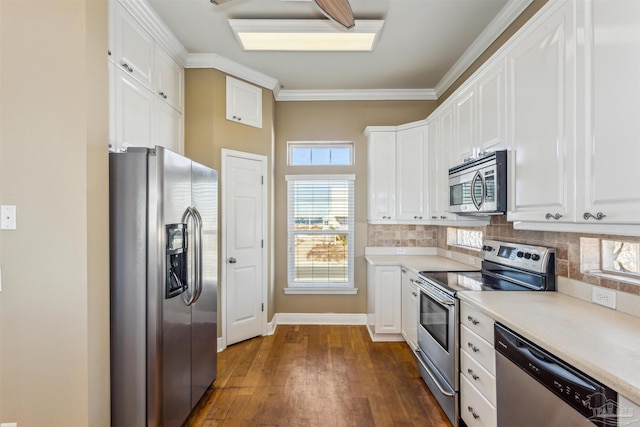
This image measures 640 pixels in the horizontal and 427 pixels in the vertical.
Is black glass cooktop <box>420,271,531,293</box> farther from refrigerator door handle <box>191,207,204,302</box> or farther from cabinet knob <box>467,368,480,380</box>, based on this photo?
refrigerator door handle <box>191,207,204,302</box>

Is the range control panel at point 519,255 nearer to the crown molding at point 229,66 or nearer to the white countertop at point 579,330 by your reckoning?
the white countertop at point 579,330

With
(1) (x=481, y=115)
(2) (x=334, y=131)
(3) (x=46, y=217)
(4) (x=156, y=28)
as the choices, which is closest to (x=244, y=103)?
(4) (x=156, y=28)

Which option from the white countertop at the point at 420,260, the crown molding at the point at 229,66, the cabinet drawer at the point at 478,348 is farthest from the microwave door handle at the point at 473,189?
the crown molding at the point at 229,66

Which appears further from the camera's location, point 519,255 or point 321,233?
point 321,233

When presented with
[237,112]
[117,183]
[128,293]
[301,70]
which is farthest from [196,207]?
[301,70]

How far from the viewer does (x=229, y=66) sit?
10.4ft

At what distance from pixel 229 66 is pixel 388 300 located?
305cm

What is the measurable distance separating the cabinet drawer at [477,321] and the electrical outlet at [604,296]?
22.9 inches

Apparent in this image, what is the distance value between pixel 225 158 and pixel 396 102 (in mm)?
2322

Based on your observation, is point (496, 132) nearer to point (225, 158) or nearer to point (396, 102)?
point (396, 102)

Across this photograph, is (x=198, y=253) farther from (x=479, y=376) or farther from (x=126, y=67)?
(x=479, y=376)

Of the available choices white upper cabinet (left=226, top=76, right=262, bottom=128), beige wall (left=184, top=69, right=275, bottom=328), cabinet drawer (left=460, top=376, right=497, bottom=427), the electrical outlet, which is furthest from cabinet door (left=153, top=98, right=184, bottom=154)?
the electrical outlet

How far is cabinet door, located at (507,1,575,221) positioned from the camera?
1.44 m

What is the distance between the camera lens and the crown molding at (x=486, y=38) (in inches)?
88.1
